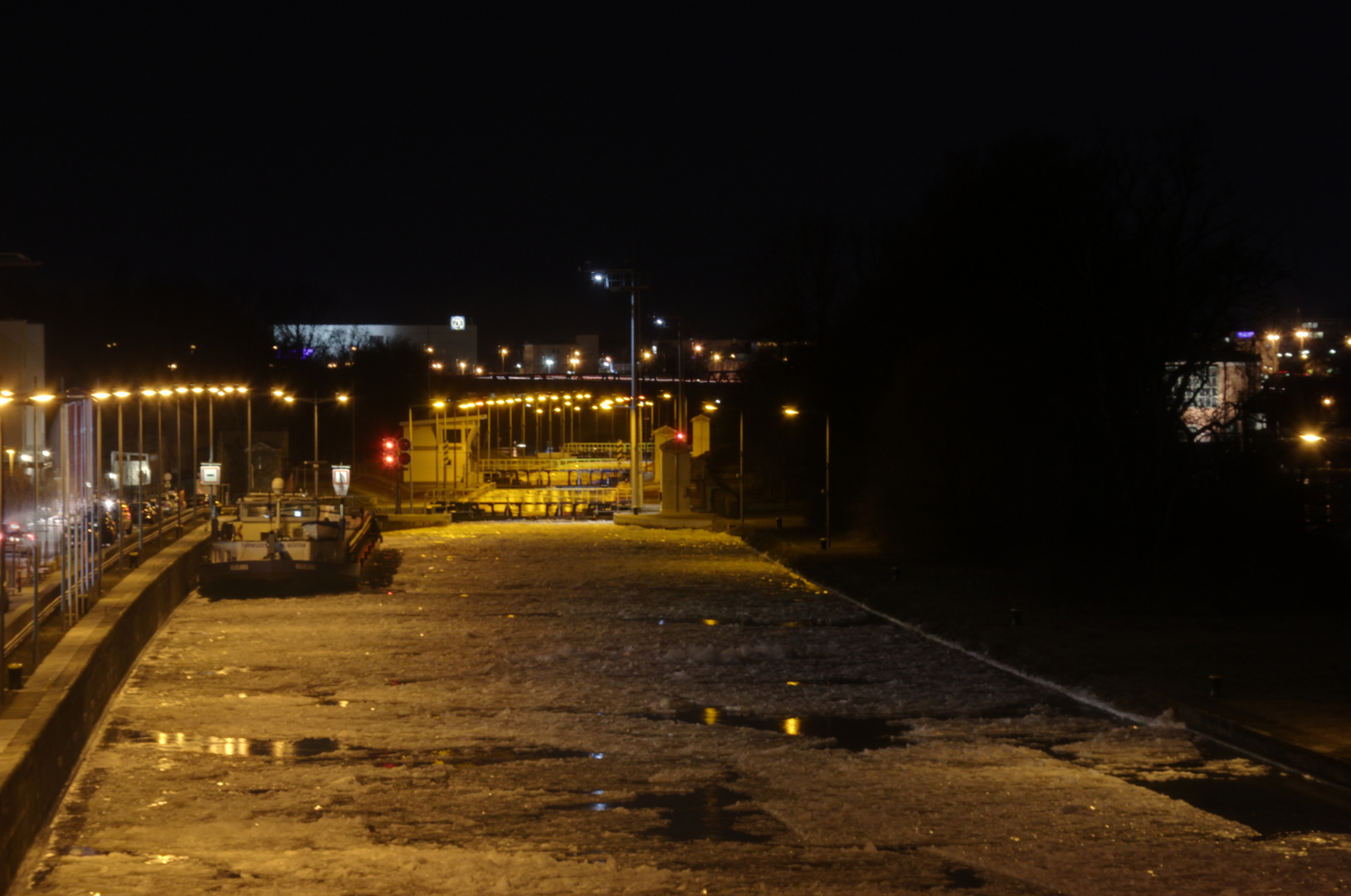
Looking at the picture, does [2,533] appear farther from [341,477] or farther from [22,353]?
[22,353]

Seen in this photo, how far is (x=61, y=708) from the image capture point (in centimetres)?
1002

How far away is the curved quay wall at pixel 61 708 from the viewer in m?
8.09

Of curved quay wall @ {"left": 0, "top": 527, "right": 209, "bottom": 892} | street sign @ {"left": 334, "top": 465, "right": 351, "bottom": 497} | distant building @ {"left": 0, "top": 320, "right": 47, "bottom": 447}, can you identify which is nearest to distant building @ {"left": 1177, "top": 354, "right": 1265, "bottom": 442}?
curved quay wall @ {"left": 0, "top": 527, "right": 209, "bottom": 892}

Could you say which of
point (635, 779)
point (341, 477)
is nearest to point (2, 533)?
point (635, 779)

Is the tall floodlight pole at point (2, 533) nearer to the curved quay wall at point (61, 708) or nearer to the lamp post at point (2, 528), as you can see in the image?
the lamp post at point (2, 528)

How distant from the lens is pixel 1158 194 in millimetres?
23344

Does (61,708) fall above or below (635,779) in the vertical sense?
above

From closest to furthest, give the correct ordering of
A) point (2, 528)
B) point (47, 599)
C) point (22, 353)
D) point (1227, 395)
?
point (2, 528) < point (47, 599) < point (1227, 395) < point (22, 353)

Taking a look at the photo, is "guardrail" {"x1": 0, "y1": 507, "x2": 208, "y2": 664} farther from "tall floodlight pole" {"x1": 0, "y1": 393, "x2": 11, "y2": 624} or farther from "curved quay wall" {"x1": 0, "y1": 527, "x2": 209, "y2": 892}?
"curved quay wall" {"x1": 0, "y1": 527, "x2": 209, "y2": 892}

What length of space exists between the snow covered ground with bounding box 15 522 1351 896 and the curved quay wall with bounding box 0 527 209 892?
25 cm

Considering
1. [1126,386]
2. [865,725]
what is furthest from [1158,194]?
[865,725]

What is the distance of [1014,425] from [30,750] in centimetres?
2337

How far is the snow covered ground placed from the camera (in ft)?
26.9

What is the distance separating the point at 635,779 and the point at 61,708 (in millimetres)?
4419
